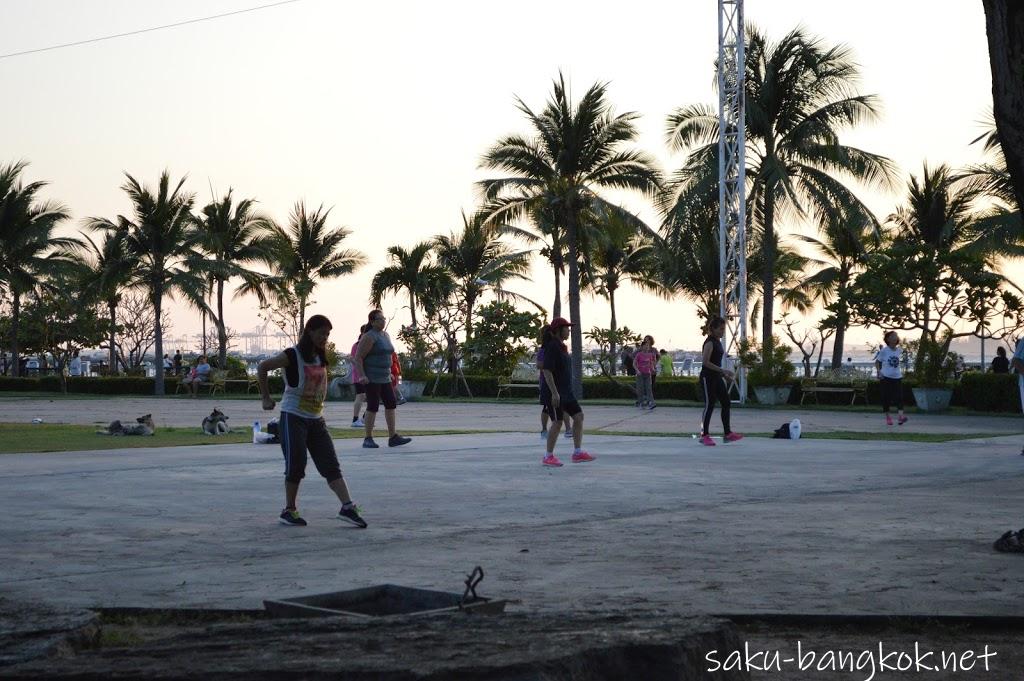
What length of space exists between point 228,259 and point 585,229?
19.0m

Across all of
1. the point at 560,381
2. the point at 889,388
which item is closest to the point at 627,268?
the point at 889,388

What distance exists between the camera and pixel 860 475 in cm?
1266

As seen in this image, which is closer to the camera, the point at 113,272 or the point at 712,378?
the point at 712,378

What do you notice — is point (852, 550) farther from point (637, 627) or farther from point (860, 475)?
point (860, 475)

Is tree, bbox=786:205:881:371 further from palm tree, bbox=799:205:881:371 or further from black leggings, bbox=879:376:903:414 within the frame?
black leggings, bbox=879:376:903:414

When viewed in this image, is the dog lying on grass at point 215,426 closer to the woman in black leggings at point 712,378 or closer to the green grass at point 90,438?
the green grass at point 90,438

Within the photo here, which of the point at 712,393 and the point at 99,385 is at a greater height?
the point at 99,385

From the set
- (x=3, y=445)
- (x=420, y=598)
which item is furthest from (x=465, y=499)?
(x=3, y=445)

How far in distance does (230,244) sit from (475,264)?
35.1 ft

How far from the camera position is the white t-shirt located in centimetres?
2266

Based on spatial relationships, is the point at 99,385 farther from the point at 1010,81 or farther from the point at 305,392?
the point at 1010,81

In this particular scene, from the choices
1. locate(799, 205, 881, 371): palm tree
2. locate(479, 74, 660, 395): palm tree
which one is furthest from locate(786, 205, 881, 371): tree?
locate(479, 74, 660, 395): palm tree

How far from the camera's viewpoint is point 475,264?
1939 inches

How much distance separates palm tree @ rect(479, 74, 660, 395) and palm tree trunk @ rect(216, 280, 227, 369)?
50.2ft
